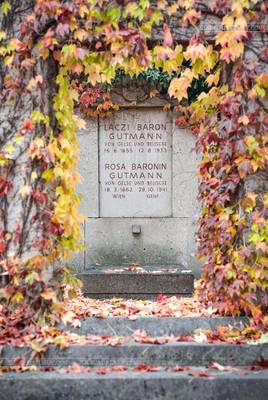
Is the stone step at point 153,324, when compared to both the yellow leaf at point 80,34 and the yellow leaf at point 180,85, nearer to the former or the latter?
the yellow leaf at point 180,85

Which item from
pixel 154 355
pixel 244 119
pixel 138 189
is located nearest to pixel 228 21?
pixel 244 119

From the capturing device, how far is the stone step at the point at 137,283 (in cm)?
753

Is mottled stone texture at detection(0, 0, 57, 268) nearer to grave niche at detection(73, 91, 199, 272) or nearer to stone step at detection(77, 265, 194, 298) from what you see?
stone step at detection(77, 265, 194, 298)

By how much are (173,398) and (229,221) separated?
5.11 ft

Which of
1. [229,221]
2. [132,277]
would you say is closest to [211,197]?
[229,221]

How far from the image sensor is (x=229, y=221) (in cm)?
499

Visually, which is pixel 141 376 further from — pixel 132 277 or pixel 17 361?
pixel 132 277

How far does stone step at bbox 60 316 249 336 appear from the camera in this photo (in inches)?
197

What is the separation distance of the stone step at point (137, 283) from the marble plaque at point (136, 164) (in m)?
1.63

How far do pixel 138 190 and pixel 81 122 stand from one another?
4.03 m

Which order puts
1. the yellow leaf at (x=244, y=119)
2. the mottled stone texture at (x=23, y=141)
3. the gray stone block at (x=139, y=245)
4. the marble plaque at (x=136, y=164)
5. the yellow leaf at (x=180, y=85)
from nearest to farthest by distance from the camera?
the yellow leaf at (x=244, y=119), the mottled stone texture at (x=23, y=141), the yellow leaf at (x=180, y=85), the gray stone block at (x=139, y=245), the marble plaque at (x=136, y=164)

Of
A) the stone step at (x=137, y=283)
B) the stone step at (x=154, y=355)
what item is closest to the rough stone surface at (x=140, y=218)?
the stone step at (x=137, y=283)

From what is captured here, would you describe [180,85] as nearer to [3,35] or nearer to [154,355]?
[3,35]

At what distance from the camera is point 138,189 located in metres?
9.06
